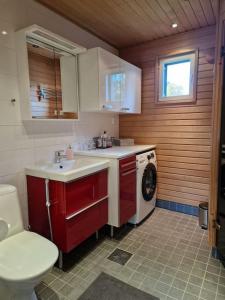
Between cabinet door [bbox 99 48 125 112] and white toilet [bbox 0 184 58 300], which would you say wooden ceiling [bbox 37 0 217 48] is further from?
white toilet [bbox 0 184 58 300]

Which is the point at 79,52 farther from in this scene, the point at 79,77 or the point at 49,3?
the point at 49,3

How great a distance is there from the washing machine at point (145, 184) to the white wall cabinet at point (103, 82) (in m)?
0.72

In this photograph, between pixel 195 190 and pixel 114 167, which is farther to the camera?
pixel 195 190

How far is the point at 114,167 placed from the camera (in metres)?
2.11

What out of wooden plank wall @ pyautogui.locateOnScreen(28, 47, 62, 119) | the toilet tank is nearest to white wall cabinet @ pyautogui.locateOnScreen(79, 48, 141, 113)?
wooden plank wall @ pyautogui.locateOnScreen(28, 47, 62, 119)

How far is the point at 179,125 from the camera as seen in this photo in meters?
2.76

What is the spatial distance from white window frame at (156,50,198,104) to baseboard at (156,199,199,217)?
1.46 m

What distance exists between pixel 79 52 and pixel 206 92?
1.64 metres

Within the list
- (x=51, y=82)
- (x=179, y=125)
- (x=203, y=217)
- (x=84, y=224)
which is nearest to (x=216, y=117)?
(x=179, y=125)

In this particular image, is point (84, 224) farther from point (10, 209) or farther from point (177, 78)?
point (177, 78)

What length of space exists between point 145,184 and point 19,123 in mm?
1649

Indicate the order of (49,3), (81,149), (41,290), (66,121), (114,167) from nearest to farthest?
1. (41,290)
2. (49,3)
3. (114,167)
4. (66,121)
5. (81,149)

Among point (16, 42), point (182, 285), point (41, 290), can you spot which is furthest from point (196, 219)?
point (16, 42)

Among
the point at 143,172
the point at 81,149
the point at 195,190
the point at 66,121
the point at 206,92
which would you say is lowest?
the point at 195,190
